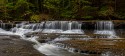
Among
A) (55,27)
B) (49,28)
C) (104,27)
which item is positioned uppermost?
(104,27)

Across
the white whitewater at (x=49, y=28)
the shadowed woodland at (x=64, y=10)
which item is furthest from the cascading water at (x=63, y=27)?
the shadowed woodland at (x=64, y=10)

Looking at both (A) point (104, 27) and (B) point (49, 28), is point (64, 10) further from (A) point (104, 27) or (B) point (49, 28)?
(A) point (104, 27)

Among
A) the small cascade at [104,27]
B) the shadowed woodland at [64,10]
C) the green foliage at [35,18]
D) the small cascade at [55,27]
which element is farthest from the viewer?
the green foliage at [35,18]

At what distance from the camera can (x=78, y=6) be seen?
32938 mm

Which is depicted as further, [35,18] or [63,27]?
[35,18]

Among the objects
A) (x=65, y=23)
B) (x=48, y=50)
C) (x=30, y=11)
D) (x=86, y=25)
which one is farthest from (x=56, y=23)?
(x=48, y=50)

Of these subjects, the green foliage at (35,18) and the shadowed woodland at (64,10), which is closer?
the shadowed woodland at (64,10)

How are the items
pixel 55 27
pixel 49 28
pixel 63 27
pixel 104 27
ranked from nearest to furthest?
pixel 104 27
pixel 63 27
pixel 55 27
pixel 49 28

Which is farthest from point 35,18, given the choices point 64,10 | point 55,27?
point 55,27

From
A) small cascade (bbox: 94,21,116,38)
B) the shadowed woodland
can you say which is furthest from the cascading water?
the shadowed woodland

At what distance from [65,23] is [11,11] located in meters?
11.9

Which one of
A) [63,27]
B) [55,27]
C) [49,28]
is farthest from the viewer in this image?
[49,28]

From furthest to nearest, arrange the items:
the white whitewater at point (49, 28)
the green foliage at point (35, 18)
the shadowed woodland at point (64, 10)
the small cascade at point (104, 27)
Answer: the green foliage at point (35, 18) → the shadowed woodland at point (64, 10) → the white whitewater at point (49, 28) → the small cascade at point (104, 27)

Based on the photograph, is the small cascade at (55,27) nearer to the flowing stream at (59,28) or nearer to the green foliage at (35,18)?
the flowing stream at (59,28)
